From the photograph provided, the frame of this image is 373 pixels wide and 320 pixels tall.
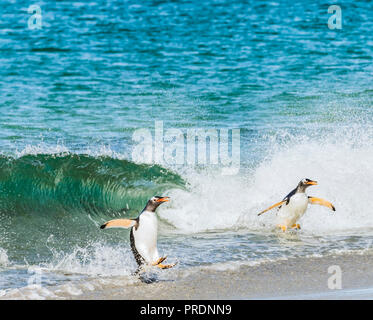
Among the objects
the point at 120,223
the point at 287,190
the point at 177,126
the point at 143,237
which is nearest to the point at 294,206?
the point at 287,190

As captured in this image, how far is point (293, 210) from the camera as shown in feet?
29.6

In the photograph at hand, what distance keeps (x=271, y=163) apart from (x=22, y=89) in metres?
7.60

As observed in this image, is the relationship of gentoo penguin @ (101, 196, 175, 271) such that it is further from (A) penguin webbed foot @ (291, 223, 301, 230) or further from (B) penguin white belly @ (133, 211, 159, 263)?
(A) penguin webbed foot @ (291, 223, 301, 230)

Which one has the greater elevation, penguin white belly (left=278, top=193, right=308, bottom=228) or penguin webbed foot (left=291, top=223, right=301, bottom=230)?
penguin white belly (left=278, top=193, right=308, bottom=228)

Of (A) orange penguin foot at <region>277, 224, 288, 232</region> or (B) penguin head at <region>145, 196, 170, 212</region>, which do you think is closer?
(B) penguin head at <region>145, 196, 170, 212</region>

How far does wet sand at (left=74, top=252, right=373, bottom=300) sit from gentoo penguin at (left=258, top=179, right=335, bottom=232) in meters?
1.50

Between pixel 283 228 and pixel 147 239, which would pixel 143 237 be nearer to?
pixel 147 239

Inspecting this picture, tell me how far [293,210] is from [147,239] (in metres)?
2.56

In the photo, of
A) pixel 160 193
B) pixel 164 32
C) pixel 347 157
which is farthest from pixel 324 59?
pixel 160 193

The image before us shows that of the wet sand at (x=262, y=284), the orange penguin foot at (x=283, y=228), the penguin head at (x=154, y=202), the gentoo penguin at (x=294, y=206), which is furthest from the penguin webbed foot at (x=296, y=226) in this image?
the penguin head at (x=154, y=202)

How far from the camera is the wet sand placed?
637 centimetres

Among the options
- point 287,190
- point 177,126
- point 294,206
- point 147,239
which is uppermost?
point 177,126

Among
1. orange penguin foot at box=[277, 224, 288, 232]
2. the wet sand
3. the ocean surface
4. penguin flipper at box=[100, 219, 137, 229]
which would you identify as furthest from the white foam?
penguin flipper at box=[100, 219, 137, 229]

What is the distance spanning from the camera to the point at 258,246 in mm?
8008
